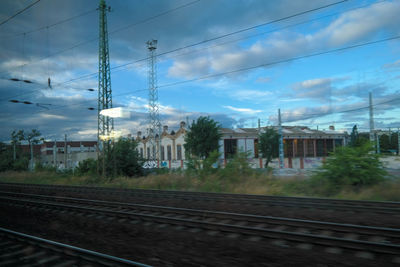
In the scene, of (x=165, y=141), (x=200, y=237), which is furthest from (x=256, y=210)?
(x=165, y=141)

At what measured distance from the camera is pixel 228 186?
1568 cm

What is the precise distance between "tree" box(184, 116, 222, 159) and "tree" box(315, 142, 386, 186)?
62.2ft

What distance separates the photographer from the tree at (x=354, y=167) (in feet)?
43.3

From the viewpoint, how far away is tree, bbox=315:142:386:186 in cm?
1319

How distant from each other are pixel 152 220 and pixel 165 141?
42916mm

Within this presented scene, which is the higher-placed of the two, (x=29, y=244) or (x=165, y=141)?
(x=165, y=141)

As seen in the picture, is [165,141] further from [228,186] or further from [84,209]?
[84,209]

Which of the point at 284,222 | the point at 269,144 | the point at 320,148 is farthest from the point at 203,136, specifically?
the point at 320,148

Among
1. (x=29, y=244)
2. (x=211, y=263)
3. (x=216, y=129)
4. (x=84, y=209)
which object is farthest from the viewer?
(x=216, y=129)

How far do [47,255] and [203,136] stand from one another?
89.9ft

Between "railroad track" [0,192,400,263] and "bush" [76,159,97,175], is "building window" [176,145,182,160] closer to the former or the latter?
"bush" [76,159,97,175]

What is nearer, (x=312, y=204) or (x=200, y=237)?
(x=200, y=237)

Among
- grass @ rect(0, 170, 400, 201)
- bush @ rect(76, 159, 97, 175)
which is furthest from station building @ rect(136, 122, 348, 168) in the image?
grass @ rect(0, 170, 400, 201)

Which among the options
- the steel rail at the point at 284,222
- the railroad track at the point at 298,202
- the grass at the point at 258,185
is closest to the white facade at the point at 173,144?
the grass at the point at 258,185
